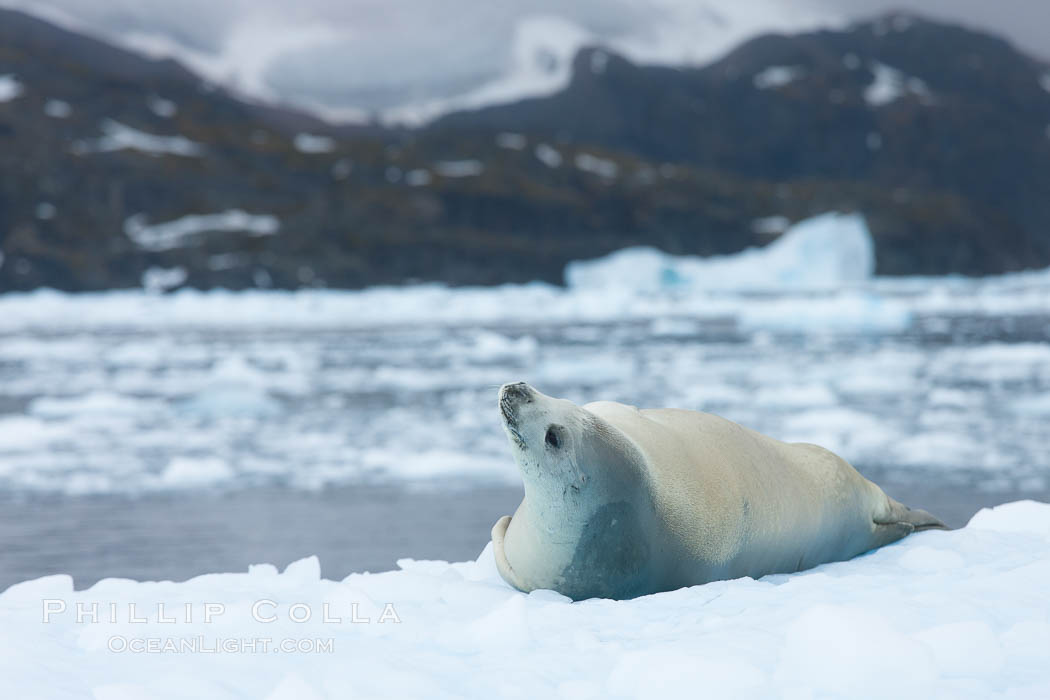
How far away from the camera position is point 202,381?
47.3 ft

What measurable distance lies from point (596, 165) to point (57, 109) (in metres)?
33.2

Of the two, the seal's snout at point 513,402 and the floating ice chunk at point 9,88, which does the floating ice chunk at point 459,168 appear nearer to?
the floating ice chunk at point 9,88

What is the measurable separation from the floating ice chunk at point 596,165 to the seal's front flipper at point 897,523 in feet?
216

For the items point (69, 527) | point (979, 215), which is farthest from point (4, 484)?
point (979, 215)

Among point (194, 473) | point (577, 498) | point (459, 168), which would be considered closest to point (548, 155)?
point (459, 168)

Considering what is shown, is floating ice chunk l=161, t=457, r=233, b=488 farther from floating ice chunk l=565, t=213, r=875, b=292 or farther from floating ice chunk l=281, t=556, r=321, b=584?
floating ice chunk l=565, t=213, r=875, b=292

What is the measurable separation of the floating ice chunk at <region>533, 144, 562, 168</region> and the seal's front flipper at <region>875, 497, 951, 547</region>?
6661cm

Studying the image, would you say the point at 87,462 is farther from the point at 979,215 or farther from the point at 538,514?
the point at 979,215

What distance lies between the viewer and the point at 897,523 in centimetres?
389

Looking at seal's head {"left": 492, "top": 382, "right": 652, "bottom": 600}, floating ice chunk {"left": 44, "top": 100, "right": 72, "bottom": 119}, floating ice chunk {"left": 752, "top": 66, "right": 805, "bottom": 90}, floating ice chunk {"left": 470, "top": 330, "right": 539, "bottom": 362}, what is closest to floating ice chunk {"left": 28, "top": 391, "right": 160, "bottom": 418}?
floating ice chunk {"left": 470, "top": 330, "right": 539, "bottom": 362}

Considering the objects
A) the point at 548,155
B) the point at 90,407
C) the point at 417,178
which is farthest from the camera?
the point at 548,155

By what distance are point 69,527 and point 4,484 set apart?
1.79m

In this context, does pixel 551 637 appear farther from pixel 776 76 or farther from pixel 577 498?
pixel 776 76

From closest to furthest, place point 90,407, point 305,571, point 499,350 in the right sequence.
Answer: point 305,571, point 90,407, point 499,350
